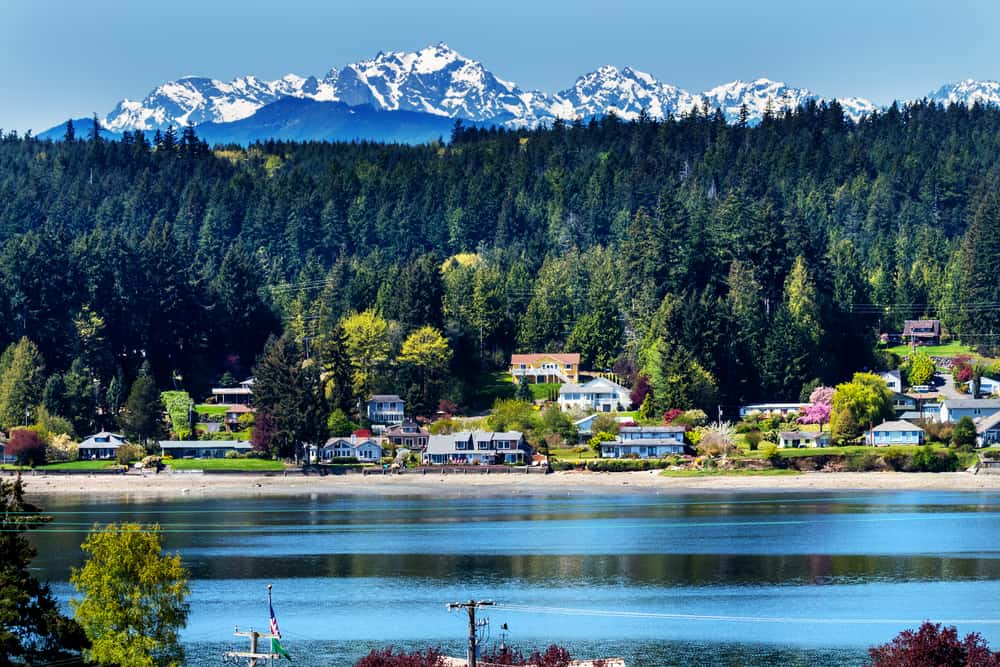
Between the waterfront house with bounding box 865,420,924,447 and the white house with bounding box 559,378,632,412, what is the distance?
851 inches

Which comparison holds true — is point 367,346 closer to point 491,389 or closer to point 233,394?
point 491,389

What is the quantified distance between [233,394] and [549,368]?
26.4 meters

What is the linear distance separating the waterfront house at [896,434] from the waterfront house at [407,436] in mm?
32802

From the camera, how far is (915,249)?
161 meters

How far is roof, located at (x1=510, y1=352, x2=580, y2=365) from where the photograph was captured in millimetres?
129750

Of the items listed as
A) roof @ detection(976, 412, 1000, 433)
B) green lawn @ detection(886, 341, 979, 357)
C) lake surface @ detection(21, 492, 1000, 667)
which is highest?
green lawn @ detection(886, 341, 979, 357)

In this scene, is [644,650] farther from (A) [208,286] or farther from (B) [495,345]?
(A) [208,286]

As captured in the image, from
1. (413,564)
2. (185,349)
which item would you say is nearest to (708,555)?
(413,564)

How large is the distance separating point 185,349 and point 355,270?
19.9 m

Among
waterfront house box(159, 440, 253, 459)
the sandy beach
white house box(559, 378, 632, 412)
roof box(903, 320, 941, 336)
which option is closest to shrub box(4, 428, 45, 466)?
the sandy beach

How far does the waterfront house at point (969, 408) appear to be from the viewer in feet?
363

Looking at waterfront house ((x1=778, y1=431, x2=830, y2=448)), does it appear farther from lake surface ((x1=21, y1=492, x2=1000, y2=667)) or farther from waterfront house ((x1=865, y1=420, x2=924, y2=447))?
lake surface ((x1=21, y1=492, x2=1000, y2=667))

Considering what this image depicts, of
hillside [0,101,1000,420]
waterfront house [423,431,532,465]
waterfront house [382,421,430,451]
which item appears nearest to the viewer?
waterfront house [423,431,532,465]

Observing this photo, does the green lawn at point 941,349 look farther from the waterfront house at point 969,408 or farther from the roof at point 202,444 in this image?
the roof at point 202,444
